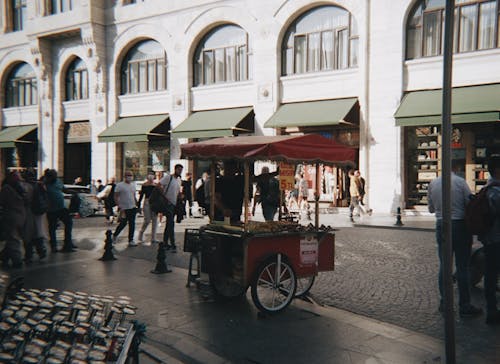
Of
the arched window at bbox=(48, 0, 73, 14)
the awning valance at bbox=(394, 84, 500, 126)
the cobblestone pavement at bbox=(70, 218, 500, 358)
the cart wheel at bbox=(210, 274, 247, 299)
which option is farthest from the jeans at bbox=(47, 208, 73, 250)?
the arched window at bbox=(48, 0, 73, 14)

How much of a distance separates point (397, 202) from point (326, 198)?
11.0 ft

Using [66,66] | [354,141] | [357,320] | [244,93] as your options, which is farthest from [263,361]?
[66,66]

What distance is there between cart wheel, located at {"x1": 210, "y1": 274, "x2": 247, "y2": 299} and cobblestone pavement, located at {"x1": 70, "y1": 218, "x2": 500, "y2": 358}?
1.04 metres

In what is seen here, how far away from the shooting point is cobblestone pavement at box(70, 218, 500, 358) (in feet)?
17.9

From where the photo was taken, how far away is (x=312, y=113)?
1942 centimetres

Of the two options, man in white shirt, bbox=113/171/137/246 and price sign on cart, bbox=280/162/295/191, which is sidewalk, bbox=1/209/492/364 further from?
man in white shirt, bbox=113/171/137/246

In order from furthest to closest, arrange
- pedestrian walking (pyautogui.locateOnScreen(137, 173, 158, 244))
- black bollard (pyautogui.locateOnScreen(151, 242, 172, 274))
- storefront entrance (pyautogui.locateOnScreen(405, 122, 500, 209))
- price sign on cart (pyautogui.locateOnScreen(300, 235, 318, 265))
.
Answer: storefront entrance (pyautogui.locateOnScreen(405, 122, 500, 209)), pedestrian walking (pyautogui.locateOnScreen(137, 173, 158, 244)), black bollard (pyautogui.locateOnScreen(151, 242, 172, 274)), price sign on cart (pyautogui.locateOnScreen(300, 235, 318, 265))

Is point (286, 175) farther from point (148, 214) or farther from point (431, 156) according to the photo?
point (431, 156)

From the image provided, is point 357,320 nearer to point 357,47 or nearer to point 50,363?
point 50,363

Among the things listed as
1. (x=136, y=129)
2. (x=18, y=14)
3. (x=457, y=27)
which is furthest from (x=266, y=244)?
(x=18, y=14)

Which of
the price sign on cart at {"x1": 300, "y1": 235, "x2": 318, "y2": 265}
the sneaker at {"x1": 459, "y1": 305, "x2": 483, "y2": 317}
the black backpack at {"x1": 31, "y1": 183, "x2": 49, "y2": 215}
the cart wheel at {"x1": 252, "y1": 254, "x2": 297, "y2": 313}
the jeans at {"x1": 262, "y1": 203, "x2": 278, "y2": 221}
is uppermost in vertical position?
the black backpack at {"x1": 31, "y1": 183, "x2": 49, "y2": 215}

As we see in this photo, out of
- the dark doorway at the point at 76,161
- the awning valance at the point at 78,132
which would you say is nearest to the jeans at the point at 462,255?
the awning valance at the point at 78,132

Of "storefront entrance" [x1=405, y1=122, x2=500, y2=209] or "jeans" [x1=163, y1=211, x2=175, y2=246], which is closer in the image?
"jeans" [x1=163, y1=211, x2=175, y2=246]

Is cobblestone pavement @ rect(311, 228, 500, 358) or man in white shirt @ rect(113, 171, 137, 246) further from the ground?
man in white shirt @ rect(113, 171, 137, 246)
